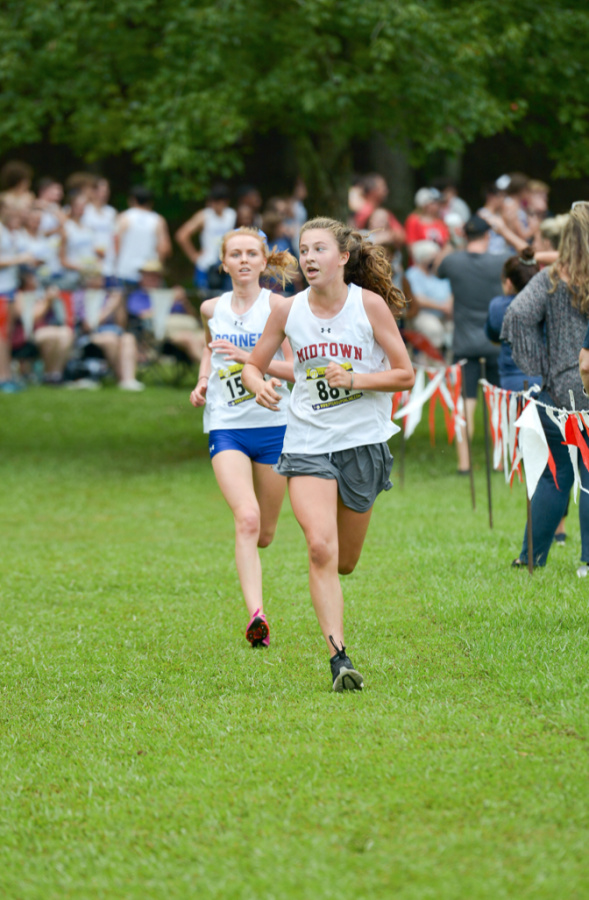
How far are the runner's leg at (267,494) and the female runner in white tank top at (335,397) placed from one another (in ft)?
4.28

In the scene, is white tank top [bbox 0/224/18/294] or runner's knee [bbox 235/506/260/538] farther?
white tank top [bbox 0/224/18/294]

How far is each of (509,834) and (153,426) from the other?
12258 mm

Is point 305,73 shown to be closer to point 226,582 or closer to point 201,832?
point 226,582

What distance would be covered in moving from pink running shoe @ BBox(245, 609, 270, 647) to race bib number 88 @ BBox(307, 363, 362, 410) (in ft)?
4.28

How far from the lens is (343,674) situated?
5.16 m

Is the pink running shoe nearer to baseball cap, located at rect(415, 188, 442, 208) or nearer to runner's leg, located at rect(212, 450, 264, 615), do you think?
runner's leg, located at rect(212, 450, 264, 615)

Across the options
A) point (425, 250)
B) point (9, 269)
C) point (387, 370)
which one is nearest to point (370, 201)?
point (425, 250)

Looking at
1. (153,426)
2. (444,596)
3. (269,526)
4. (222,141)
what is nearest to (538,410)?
(444,596)

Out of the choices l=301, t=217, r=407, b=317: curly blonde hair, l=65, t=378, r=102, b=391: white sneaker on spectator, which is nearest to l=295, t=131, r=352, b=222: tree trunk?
l=65, t=378, r=102, b=391: white sneaker on spectator

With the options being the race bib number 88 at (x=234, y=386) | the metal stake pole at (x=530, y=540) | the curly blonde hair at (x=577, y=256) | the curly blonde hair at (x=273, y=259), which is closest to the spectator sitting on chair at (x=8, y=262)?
the curly blonde hair at (x=273, y=259)

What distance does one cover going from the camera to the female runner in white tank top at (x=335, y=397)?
17.1ft

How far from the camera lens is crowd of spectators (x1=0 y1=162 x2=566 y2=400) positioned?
16.5 m

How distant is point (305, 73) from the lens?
38.5 feet

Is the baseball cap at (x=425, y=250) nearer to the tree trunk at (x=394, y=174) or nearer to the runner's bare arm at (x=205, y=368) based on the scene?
the tree trunk at (x=394, y=174)
